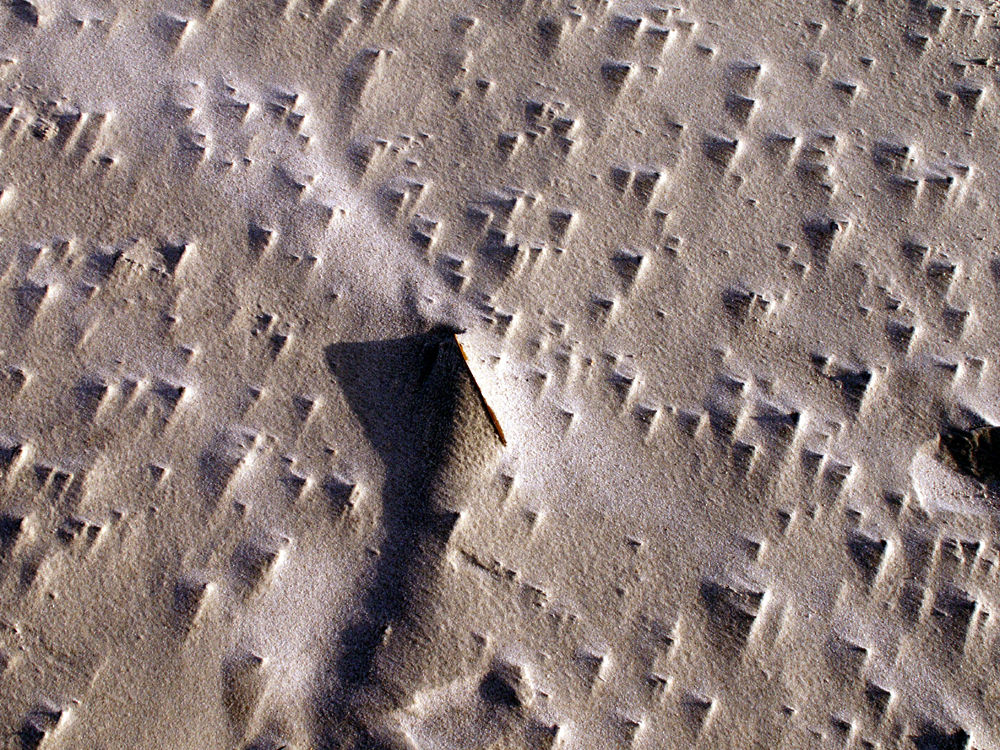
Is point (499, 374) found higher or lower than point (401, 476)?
higher

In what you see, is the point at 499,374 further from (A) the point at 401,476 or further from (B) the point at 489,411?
(A) the point at 401,476

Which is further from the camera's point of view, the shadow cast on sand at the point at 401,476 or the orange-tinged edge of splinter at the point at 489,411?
the orange-tinged edge of splinter at the point at 489,411

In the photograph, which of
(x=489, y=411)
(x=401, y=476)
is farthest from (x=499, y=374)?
(x=401, y=476)

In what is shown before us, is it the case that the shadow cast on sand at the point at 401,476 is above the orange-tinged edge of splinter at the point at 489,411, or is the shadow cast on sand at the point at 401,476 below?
below

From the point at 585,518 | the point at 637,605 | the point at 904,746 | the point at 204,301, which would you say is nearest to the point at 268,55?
the point at 204,301

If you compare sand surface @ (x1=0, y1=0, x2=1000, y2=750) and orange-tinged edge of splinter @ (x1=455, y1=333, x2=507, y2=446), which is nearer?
sand surface @ (x1=0, y1=0, x2=1000, y2=750)

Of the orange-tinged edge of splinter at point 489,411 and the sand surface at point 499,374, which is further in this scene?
the orange-tinged edge of splinter at point 489,411

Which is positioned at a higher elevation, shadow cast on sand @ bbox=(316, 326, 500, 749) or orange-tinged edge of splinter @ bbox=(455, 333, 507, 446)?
orange-tinged edge of splinter @ bbox=(455, 333, 507, 446)

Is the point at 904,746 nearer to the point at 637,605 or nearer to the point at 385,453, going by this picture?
the point at 637,605
